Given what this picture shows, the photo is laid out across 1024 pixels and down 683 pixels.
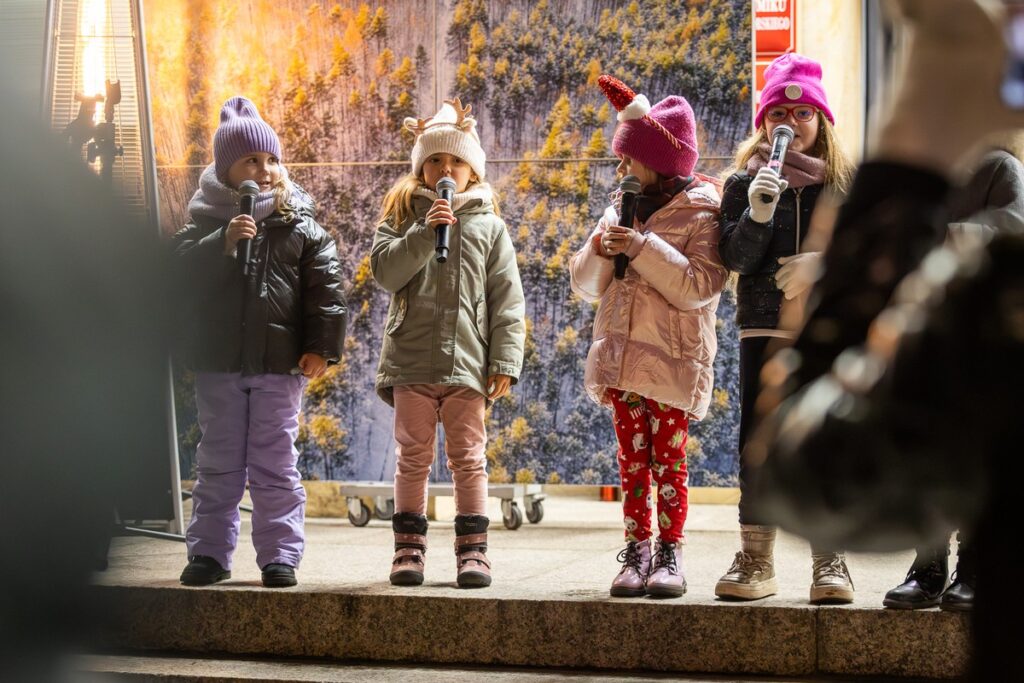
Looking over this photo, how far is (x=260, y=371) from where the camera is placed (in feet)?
14.3

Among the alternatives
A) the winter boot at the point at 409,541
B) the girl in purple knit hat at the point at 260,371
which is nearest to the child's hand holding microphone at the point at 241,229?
the girl in purple knit hat at the point at 260,371

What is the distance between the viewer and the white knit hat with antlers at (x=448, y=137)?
14.7ft

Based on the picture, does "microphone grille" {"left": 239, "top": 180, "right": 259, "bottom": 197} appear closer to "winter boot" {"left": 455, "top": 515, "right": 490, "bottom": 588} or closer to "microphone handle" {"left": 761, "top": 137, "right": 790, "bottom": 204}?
"winter boot" {"left": 455, "top": 515, "right": 490, "bottom": 588}

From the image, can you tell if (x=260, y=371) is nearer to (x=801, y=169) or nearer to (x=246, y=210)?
(x=246, y=210)

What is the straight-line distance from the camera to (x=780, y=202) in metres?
4.00

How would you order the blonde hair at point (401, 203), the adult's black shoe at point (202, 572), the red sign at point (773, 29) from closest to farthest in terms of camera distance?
the adult's black shoe at point (202, 572) < the blonde hair at point (401, 203) < the red sign at point (773, 29)

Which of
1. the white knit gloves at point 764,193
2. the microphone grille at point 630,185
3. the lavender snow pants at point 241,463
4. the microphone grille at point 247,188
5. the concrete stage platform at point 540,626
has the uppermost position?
the microphone grille at point 247,188

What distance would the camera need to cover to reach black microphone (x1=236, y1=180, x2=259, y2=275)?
4398 mm

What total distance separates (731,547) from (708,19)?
2312 millimetres

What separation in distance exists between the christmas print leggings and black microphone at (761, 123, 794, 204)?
0.74 metres

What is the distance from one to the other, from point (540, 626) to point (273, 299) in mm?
1473

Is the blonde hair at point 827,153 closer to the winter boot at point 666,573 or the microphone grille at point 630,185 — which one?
the microphone grille at point 630,185

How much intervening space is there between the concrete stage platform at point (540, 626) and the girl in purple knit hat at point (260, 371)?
174 millimetres

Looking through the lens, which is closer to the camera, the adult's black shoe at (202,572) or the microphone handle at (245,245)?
the adult's black shoe at (202,572)
